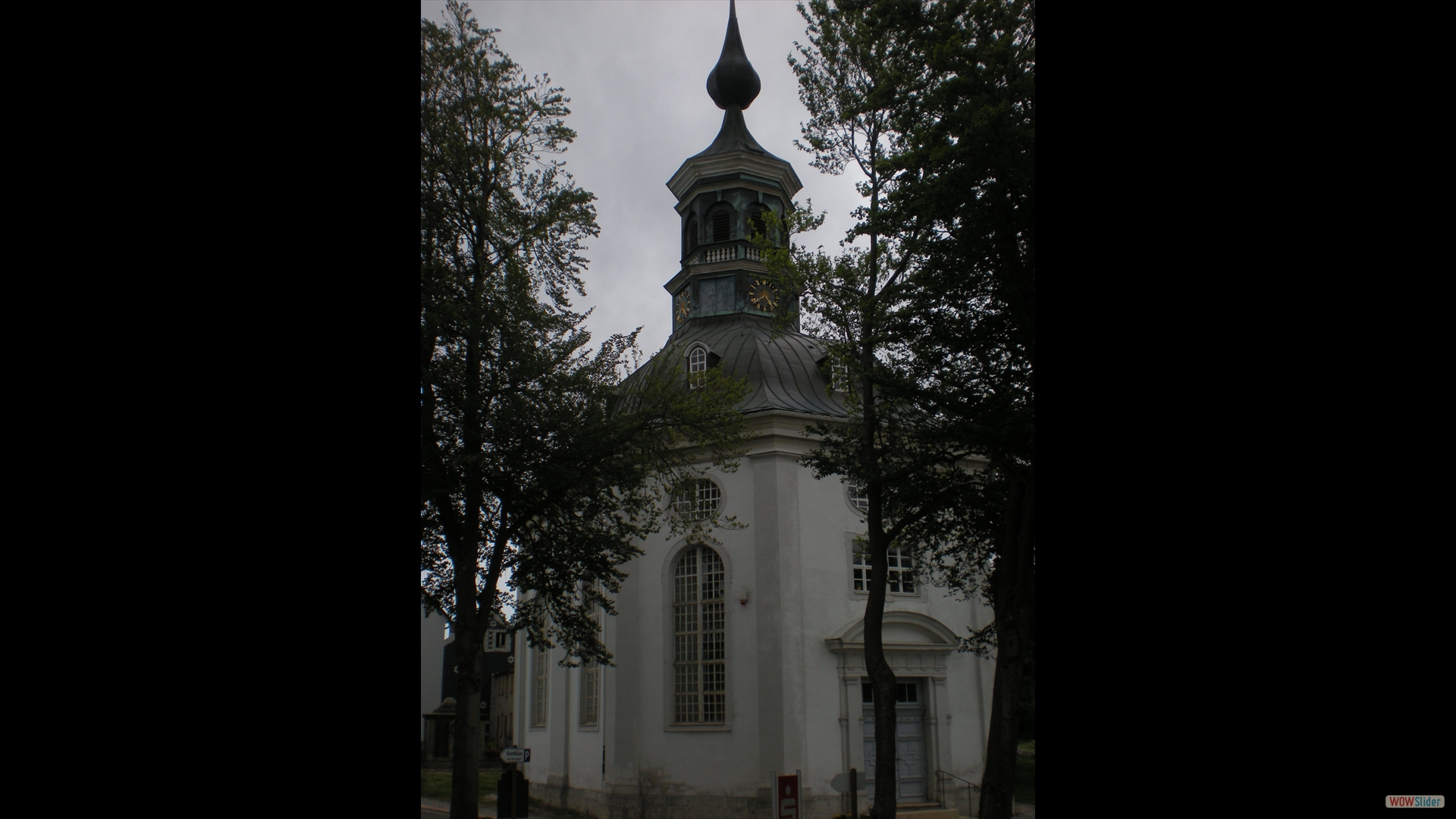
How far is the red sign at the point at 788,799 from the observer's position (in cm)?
1305

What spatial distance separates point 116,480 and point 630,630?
2434cm

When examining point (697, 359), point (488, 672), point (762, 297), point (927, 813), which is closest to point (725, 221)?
point (762, 297)

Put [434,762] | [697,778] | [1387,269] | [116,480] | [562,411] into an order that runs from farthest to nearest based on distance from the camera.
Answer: [434,762]
[697,778]
[562,411]
[1387,269]
[116,480]

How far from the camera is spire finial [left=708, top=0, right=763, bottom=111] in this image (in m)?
36.4

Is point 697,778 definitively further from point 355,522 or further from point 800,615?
point 355,522

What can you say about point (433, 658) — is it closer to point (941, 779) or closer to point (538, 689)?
point (538, 689)

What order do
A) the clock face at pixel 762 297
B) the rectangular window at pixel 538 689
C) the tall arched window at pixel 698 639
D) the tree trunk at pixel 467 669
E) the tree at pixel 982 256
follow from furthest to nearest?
1. the clock face at pixel 762 297
2. the rectangular window at pixel 538 689
3. the tall arched window at pixel 698 639
4. the tree trunk at pixel 467 669
5. the tree at pixel 982 256

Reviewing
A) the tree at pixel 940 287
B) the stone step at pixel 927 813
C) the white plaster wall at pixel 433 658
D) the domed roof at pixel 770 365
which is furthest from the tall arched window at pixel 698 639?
the white plaster wall at pixel 433 658

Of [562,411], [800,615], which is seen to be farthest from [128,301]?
[800,615]

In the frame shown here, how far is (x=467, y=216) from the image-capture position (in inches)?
632
